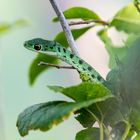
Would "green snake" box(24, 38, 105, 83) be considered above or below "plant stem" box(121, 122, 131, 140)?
above

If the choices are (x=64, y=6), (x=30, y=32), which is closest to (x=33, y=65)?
(x=64, y=6)

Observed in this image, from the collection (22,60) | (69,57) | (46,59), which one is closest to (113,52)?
(69,57)

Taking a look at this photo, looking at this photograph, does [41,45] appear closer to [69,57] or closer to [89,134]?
[69,57]

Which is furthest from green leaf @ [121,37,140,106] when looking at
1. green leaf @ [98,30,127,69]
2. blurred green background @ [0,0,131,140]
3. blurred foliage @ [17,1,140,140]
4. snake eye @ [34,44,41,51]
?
blurred green background @ [0,0,131,140]

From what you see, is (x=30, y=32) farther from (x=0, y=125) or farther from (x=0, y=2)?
(x=0, y=125)

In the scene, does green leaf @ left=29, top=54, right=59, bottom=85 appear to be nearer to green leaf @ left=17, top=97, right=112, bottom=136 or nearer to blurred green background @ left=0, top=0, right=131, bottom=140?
green leaf @ left=17, top=97, right=112, bottom=136
